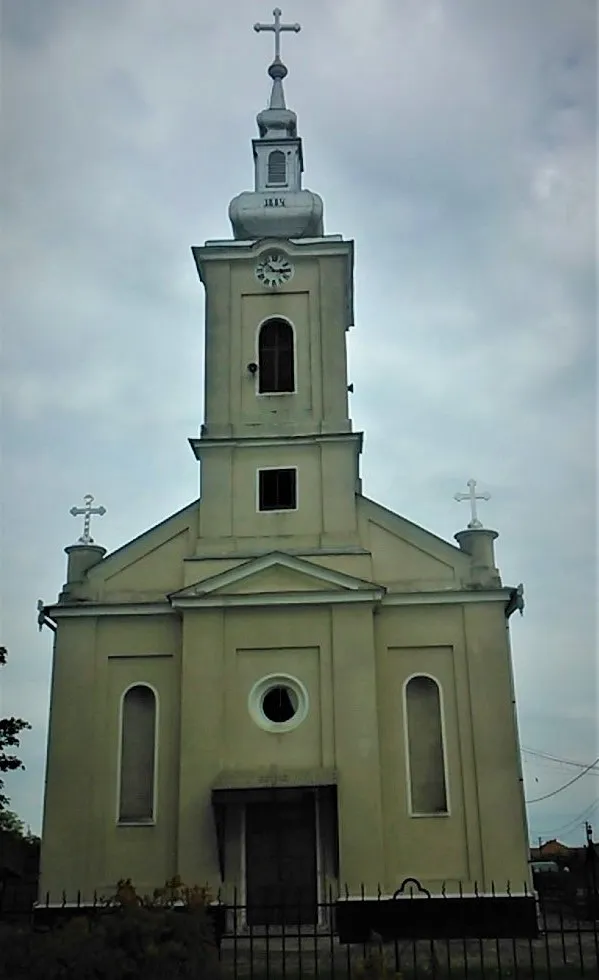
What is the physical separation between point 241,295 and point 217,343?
47.9 inches

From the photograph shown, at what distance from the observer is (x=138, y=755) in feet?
64.3

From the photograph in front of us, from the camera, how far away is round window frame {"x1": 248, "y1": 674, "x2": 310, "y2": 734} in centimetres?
1895

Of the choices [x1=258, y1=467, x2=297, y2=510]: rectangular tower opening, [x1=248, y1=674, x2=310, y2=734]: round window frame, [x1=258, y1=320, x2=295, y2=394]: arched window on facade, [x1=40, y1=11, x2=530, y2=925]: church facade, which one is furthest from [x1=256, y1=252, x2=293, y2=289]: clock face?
[x1=248, y1=674, x2=310, y2=734]: round window frame

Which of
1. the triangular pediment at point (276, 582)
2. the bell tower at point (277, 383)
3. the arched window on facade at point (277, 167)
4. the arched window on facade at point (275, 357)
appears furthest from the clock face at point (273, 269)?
the triangular pediment at point (276, 582)

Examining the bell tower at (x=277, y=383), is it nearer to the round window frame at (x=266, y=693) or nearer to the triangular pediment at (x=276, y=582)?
the triangular pediment at (x=276, y=582)

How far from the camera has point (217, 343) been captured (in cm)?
2222

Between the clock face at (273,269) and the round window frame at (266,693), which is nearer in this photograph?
the round window frame at (266,693)

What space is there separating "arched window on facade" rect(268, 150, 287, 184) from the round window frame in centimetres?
1155

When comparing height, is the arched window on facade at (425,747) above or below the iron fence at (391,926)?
above

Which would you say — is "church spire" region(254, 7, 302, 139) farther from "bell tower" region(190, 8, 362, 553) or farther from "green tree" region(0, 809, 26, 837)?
"green tree" region(0, 809, 26, 837)

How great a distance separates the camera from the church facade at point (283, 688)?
1836cm

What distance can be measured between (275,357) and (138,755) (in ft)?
27.4

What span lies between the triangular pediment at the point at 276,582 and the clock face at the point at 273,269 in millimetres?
6213

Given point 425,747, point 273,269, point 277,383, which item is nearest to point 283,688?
point 425,747
